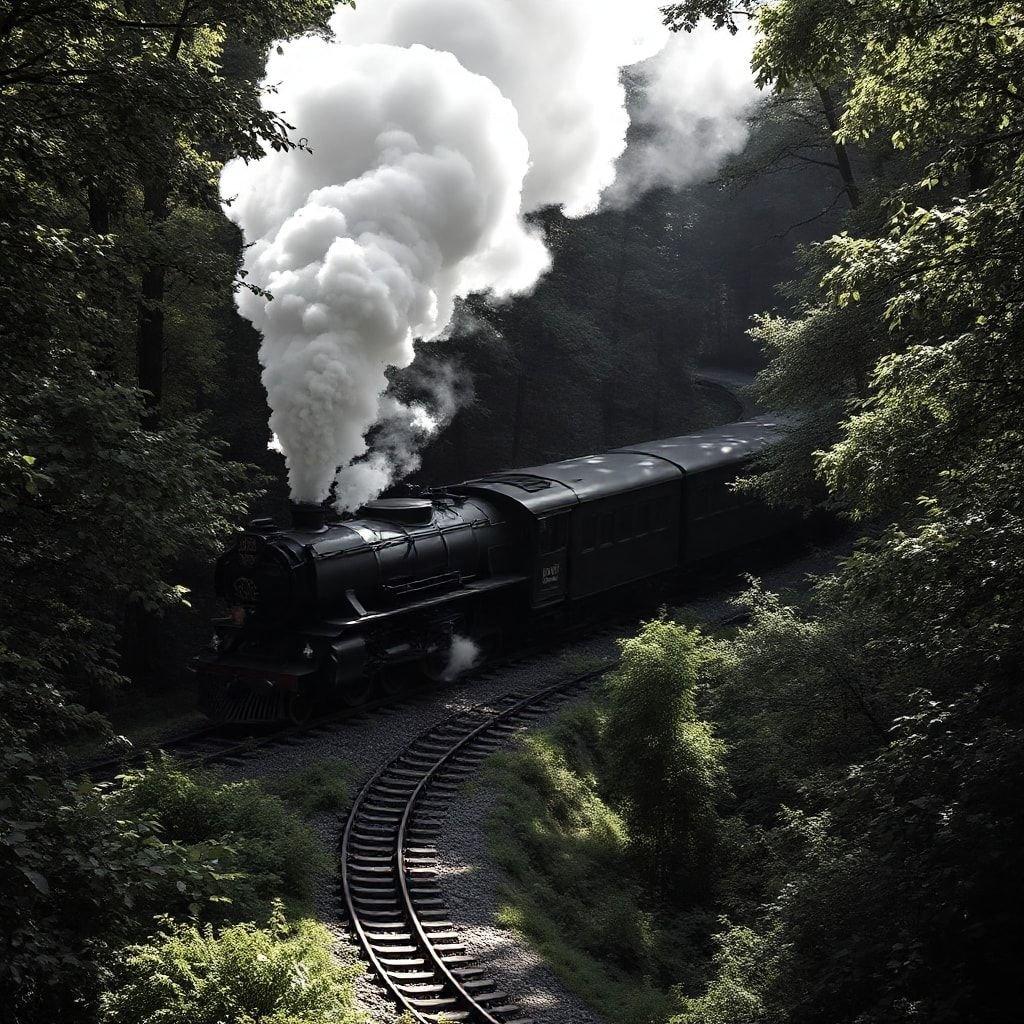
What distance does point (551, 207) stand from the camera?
30.1 meters

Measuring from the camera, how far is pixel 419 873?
30.6 ft

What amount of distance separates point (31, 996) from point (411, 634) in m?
8.55

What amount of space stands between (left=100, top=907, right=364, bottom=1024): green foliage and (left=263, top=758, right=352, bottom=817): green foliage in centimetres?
385

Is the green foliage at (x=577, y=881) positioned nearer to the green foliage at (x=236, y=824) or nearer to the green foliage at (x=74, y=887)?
the green foliage at (x=236, y=824)

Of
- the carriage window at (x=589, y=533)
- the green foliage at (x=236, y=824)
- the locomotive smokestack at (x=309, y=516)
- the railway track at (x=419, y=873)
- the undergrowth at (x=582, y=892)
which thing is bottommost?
the undergrowth at (x=582, y=892)

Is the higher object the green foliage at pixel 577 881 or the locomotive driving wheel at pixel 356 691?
the locomotive driving wheel at pixel 356 691

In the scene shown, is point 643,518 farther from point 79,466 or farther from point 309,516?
point 79,466

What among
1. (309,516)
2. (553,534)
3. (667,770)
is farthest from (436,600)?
(667,770)

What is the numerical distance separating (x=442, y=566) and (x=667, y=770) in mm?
4764

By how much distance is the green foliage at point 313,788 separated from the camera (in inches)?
410

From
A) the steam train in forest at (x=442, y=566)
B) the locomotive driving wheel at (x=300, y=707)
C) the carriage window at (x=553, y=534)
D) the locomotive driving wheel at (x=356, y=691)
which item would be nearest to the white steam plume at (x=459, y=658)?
the steam train in forest at (x=442, y=566)

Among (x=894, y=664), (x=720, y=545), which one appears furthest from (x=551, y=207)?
(x=894, y=664)

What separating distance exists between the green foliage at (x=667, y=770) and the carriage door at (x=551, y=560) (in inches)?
183

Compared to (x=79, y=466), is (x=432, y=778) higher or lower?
lower
